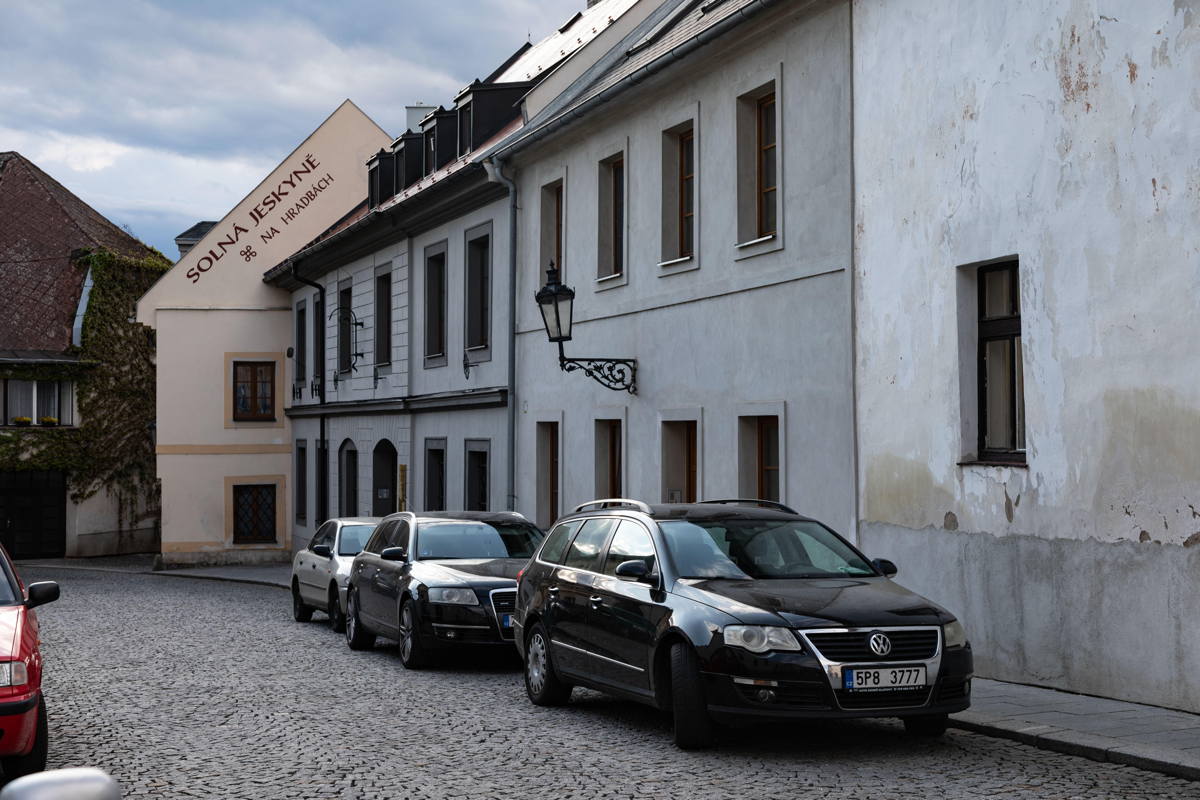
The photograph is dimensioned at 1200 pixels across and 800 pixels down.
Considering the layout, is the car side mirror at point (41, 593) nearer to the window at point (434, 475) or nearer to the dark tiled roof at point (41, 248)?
the window at point (434, 475)

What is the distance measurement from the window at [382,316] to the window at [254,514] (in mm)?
10418

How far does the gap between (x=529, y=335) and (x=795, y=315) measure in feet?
26.3

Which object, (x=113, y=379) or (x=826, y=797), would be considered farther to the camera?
(x=113, y=379)

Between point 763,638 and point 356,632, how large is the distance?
875 centimetres

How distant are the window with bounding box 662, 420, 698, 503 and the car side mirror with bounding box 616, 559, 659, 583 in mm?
8691

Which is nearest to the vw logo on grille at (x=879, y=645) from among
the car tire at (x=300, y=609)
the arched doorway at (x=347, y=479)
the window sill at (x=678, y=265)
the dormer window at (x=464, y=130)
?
the window sill at (x=678, y=265)

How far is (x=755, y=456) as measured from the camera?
54.4 ft

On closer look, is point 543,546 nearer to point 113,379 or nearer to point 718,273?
point 718,273

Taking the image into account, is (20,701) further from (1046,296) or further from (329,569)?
(329,569)

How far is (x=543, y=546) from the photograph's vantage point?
11820 millimetres

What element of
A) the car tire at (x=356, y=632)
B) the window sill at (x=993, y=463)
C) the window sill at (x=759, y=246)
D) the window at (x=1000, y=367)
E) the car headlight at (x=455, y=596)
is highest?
the window sill at (x=759, y=246)

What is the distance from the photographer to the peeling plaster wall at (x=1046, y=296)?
1027 centimetres

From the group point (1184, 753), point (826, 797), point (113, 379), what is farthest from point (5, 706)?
point (113, 379)

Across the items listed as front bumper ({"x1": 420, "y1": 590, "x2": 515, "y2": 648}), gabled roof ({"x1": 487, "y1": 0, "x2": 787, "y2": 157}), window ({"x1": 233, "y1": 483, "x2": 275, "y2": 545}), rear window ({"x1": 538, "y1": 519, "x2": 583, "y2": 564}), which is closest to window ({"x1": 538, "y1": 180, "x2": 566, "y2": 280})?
gabled roof ({"x1": 487, "y1": 0, "x2": 787, "y2": 157})
